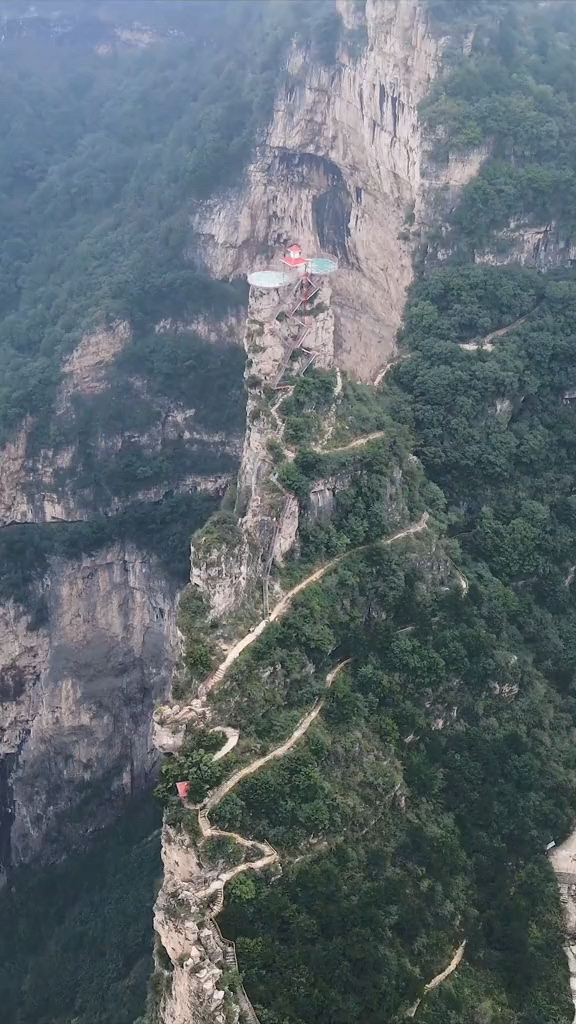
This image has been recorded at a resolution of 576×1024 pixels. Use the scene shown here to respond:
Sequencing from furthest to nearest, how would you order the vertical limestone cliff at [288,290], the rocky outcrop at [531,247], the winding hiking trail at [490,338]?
the rocky outcrop at [531,247], the winding hiking trail at [490,338], the vertical limestone cliff at [288,290]

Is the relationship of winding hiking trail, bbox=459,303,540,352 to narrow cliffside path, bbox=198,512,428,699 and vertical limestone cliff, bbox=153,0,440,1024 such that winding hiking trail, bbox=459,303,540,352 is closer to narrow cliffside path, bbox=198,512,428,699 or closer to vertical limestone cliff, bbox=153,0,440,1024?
vertical limestone cliff, bbox=153,0,440,1024

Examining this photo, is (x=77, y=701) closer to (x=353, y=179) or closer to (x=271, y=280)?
(x=271, y=280)

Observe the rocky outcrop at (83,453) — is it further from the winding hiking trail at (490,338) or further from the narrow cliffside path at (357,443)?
the narrow cliffside path at (357,443)

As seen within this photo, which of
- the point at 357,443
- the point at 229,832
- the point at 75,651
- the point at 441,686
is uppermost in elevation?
the point at 357,443

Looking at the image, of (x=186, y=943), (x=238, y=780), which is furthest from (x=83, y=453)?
(x=186, y=943)

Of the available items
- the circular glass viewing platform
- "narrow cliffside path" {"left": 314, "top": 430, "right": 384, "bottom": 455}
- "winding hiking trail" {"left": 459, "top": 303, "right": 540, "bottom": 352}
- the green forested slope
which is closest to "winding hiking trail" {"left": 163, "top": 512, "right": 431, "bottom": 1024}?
the green forested slope

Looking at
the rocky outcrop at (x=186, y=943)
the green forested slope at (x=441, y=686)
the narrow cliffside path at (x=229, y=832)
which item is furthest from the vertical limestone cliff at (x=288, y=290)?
the green forested slope at (x=441, y=686)
